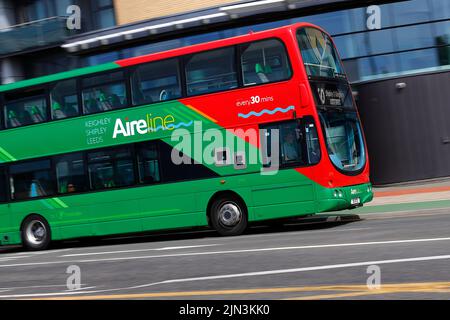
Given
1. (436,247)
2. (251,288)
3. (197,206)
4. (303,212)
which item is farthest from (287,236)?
(251,288)

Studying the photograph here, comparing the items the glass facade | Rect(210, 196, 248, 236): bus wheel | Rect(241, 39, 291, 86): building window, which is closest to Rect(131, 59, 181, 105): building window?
Rect(241, 39, 291, 86): building window

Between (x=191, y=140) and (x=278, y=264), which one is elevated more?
(x=191, y=140)

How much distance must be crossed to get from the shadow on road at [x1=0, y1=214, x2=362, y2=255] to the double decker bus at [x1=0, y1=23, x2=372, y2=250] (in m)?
1.01

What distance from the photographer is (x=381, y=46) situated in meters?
23.8

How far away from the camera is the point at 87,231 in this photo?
18.2 metres

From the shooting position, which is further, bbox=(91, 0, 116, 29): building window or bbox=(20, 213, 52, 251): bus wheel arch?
bbox=(91, 0, 116, 29): building window

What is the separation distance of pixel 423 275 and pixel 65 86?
41.0ft

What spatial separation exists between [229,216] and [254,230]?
1552 mm

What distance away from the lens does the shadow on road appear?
17.1 metres

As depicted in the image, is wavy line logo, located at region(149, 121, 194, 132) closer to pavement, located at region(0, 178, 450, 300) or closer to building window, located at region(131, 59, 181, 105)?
building window, located at region(131, 59, 181, 105)

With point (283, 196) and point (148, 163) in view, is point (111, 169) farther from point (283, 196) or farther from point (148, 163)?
point (283, 196)

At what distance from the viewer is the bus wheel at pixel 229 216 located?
53.4ft

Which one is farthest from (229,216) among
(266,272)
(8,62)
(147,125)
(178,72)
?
(8,62)

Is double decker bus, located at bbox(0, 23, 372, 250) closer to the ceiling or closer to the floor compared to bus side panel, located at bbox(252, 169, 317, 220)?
closer to the ceiling
